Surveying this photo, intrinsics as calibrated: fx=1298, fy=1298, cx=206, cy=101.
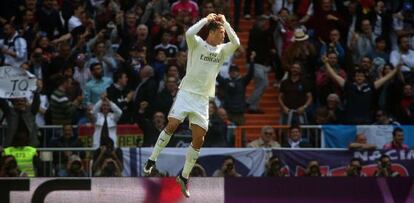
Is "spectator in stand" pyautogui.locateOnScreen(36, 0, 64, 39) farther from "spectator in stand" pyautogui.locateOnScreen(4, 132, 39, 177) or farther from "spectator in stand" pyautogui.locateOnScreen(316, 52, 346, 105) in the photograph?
"spectator in stand" pyautogui.locateOnScreen(316, 52, 346, 105)

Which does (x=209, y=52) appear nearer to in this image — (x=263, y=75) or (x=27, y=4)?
(x=263, y=75)

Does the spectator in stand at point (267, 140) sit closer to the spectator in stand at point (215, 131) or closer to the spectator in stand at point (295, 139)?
the spectator in stand at point (295, 139)

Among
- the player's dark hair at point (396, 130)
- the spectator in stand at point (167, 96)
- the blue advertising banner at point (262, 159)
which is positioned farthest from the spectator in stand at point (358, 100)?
the spectator in stand at point (167, 96)

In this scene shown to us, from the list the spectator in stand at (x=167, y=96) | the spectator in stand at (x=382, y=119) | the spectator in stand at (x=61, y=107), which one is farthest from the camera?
the spectator in stand at (x=61, y=107)

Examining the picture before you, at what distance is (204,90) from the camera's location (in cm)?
1836

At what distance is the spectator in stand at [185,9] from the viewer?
27281 mm

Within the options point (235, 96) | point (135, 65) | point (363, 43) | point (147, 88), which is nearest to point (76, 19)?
point (135, 65)

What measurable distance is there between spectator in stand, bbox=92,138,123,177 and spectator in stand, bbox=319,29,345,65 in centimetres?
544

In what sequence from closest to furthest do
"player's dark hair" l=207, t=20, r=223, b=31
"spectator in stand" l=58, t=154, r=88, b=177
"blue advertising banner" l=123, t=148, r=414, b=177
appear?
"player's dark hair" l=207, t=20, r=223, b=31, "spectator in stand" l=58, t=154, r=88, b=177, "blue advertising banner" l=123, t=148, r=414, b=177

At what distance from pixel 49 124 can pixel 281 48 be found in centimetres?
529

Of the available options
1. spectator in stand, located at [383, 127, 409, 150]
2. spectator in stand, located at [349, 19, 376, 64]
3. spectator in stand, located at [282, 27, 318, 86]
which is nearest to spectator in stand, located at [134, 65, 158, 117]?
spectator in stand, located at [282, 27, 318, 86]

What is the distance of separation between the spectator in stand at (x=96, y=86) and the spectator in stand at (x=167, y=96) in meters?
1.23

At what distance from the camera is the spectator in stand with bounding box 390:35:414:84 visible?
86.4 ft

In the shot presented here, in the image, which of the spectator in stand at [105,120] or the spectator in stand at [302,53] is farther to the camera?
the spectator in stand at [302,53]
